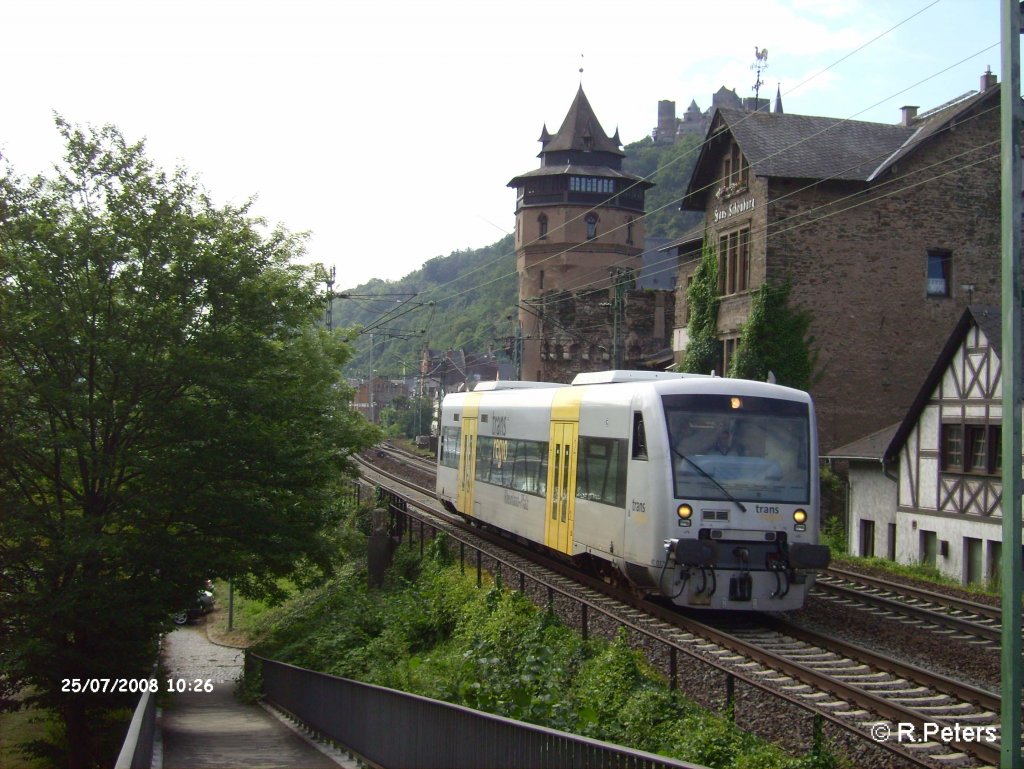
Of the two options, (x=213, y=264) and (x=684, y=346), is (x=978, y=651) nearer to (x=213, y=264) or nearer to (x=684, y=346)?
(x=213, y=264)

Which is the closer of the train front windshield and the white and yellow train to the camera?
the white and yellow train

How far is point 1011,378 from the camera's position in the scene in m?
7.57

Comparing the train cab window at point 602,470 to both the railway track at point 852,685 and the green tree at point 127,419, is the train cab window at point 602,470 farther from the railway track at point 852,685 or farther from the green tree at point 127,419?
the green tree at point 127,419

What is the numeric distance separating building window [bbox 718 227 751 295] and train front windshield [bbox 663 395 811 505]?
20.5 metres

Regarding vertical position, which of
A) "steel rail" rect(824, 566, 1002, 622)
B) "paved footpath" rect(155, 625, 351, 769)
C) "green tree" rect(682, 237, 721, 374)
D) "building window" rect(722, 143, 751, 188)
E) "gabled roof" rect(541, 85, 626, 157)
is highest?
"gabled roof" rect(541, 85, 626, 157)

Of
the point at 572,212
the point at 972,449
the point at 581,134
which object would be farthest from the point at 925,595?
the point at 581,134

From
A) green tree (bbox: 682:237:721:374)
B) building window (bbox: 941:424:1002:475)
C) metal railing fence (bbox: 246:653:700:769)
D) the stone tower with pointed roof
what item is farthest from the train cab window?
the stone tower with pointed roof

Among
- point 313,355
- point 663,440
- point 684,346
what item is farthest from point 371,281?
point 663,440

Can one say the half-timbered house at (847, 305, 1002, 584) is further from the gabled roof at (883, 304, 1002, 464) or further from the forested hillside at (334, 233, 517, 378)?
the forested hillside at (334, 233, 517, 378)

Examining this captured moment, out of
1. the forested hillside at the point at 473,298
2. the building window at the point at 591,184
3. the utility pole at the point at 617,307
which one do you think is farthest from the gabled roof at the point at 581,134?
the forested hillside at the point at 473,298

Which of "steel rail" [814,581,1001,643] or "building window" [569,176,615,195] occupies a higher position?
"building window" [569,176,615,195]

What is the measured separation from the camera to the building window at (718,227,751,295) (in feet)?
114

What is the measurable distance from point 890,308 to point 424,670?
24190mm

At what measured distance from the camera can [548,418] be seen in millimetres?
19000
